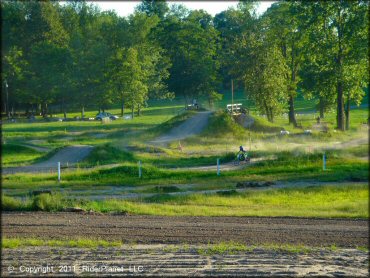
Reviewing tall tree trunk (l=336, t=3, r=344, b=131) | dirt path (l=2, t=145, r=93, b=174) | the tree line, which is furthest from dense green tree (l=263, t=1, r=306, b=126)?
dirt path (l=2, t=145, r=93, b=174)

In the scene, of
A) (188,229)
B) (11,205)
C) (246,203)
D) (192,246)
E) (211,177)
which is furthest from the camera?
(211,177)

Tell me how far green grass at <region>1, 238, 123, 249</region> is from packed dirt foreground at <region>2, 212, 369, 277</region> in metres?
0.34

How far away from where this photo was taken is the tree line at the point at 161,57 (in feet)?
171

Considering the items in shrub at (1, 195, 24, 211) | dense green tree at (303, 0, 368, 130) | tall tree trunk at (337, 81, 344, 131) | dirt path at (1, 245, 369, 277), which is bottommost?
shrub at (1, 195, 24, 211)

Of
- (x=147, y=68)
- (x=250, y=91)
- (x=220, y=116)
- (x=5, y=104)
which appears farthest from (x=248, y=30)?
(x=5, y=104)

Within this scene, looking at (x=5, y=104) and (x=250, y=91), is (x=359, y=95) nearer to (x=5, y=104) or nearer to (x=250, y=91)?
(x=250, y=91)

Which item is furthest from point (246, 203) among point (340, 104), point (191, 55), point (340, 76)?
point (191, 55)

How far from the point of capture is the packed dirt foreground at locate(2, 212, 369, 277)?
977 centimetres

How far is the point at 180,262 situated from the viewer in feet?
34.0

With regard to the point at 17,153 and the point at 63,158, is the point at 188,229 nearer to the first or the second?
the point at 63,158

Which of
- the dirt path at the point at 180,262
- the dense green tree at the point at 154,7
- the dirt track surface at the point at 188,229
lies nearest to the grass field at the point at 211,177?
the dirt track surface at the point at 188,229

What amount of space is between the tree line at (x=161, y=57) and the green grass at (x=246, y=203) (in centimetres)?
2450

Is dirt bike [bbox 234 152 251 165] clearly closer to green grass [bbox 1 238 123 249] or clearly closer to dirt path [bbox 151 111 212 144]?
dirt path [bbox 151 111 212 144]

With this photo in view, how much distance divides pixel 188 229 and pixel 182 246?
7.88 feet
